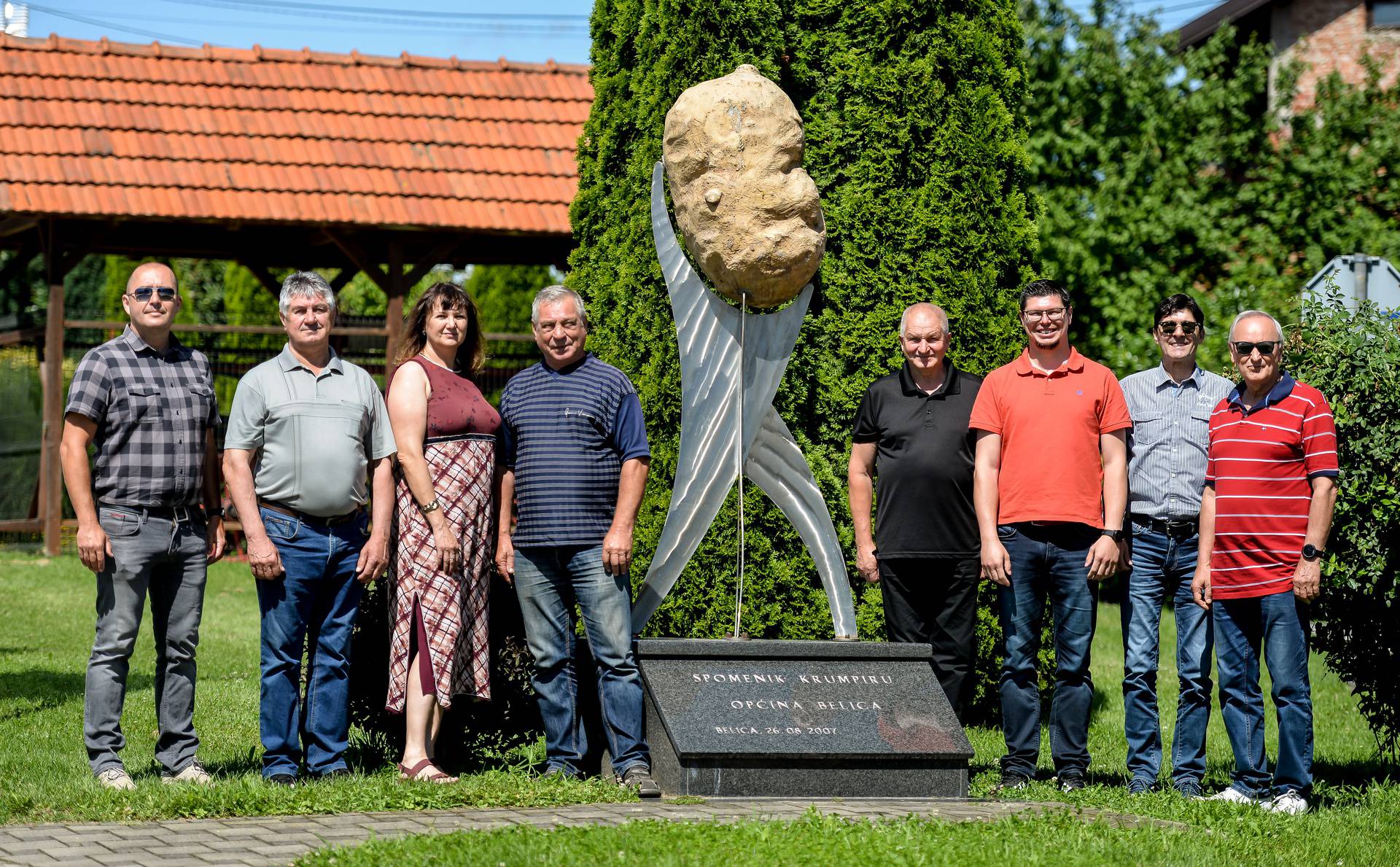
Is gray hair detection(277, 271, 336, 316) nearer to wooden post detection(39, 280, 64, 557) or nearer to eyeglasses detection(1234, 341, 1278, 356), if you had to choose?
eyeglasses detection(1234, 341, 1278, 356)

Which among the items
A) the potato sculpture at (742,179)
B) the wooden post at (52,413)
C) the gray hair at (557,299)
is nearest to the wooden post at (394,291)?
the wooden post at (52,413)

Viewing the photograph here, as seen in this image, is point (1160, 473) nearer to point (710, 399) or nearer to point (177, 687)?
point (710, 399)

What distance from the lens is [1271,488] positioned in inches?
231

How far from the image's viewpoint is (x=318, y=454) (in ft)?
19.1

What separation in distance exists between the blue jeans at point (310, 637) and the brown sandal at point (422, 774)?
0.25m

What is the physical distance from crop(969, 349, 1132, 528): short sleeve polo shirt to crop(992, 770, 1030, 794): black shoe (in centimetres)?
104

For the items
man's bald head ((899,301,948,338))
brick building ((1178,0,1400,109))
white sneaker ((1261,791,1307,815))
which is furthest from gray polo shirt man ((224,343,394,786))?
brick building ((1178,0,1400,109))

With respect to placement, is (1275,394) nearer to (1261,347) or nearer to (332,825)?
(1261,347)

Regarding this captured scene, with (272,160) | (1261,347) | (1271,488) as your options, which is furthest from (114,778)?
(272,160)

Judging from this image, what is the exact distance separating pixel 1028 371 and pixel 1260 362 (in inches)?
34.9

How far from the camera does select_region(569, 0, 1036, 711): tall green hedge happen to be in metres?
8.47

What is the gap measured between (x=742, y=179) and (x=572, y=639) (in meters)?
2.02

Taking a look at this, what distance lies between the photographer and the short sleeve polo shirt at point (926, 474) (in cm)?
631

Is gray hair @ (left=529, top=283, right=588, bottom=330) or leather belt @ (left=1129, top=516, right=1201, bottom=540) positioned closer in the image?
gray hair @ (left=529, top=283, right=588, bottom=330)
